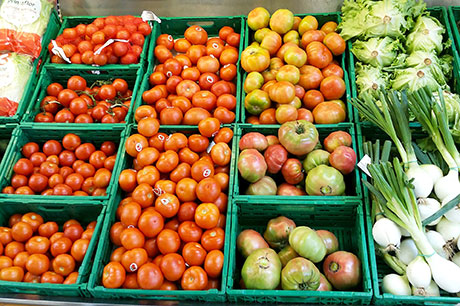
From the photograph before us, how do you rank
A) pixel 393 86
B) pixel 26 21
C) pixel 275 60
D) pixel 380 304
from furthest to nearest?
pixel 26 21 → pixel 275 60 → pixel 393 86 → pixel 380 304

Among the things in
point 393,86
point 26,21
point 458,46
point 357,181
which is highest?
point 26,21

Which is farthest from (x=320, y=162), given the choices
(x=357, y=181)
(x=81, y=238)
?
(x=81, y=238)

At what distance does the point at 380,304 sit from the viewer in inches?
77.5

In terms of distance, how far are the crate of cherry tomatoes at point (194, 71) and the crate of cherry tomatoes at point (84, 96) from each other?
0.19m

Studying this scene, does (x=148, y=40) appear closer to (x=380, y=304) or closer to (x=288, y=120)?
(x=288, y=120)

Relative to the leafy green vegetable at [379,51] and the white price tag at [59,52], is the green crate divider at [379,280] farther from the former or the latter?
the white price tag at [59,52]

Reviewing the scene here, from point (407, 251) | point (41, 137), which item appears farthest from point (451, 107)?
point (41, 137)

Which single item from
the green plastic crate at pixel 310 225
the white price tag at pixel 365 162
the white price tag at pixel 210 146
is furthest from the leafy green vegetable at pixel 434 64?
the white price tag at pixel 210 146

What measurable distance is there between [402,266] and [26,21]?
3558mm

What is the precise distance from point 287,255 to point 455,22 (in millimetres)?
2592

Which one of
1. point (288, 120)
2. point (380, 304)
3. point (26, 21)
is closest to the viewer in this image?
point (380, 304)

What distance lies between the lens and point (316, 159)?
2.48m

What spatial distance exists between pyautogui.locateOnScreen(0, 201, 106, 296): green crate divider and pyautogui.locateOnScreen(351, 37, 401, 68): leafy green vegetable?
2.25 meters

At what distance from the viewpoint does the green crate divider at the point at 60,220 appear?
207 centimetres
